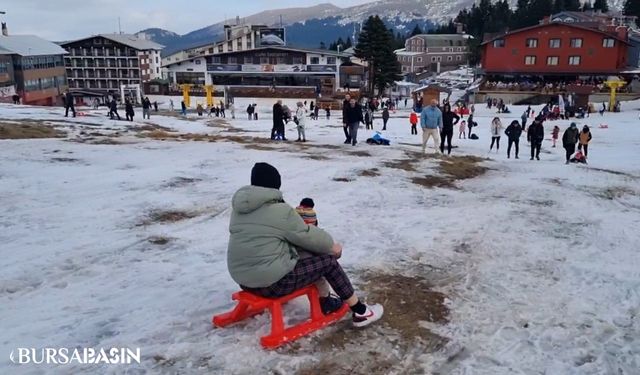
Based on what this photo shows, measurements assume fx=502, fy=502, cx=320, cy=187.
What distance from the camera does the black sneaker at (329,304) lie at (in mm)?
4373

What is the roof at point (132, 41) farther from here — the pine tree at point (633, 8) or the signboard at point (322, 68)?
the pine tree at point (633, 8)

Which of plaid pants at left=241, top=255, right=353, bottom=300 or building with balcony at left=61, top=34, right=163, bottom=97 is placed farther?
building with balcony at left=61, top=34, right=163, bottom=97

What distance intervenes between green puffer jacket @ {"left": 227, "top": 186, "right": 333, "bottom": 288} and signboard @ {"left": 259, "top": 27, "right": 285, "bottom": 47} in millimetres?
74294

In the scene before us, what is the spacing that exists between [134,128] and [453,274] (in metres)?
20.3

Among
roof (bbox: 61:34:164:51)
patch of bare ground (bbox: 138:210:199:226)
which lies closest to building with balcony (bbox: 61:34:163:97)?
roof (bbox: 61:34:164:51)

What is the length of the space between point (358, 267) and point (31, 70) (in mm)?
66902

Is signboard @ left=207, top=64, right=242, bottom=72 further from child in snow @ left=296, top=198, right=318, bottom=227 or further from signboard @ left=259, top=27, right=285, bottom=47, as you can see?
child in snow @ left=296, top=198, right=318, bottom=227

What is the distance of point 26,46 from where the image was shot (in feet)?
202

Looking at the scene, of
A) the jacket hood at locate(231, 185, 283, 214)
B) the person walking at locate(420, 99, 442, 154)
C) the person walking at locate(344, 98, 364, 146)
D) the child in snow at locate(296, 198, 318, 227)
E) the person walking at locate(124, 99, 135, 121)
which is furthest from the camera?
the person walking at locate(124, 99, 135, 121)

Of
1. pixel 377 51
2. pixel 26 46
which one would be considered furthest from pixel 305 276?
pixel 26 46

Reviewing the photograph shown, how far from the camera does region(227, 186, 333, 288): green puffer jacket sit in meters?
3.74

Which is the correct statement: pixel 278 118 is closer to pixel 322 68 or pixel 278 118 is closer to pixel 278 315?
pixel 278 315

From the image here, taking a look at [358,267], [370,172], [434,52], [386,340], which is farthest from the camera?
[434,52]

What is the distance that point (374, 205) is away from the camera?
8.86 metres
